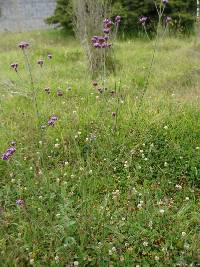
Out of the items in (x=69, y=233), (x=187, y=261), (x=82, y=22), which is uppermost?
(x=82, y=22)

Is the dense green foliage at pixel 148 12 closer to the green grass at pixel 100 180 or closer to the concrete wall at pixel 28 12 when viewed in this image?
the concrete wall at pixel 28 12

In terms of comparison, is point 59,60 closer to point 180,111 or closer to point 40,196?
point 180,111

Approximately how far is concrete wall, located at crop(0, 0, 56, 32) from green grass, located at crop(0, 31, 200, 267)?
28.5 feet

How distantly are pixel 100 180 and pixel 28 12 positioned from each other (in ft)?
38.0

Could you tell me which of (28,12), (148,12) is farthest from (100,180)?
(28,12)

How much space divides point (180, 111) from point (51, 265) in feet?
6.97

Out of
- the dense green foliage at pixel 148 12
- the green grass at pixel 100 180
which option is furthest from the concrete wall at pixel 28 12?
the green grass at pixel 100 180

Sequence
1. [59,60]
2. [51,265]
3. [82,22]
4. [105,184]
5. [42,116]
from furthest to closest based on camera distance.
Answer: [59,60] < [82,22] < [42,116] < [105,184] < [51,265]

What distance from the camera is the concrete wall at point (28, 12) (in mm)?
13227

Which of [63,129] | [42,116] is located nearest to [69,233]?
[63,129]

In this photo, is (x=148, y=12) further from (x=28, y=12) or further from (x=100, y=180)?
(x=100, y=180)

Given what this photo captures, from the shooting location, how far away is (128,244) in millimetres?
2449

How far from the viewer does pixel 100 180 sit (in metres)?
3.12

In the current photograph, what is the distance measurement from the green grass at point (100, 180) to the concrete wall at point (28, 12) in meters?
8.70
